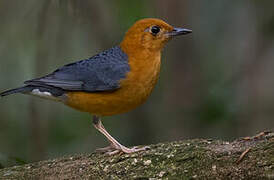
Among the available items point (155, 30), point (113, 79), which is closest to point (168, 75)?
point (155, 30)

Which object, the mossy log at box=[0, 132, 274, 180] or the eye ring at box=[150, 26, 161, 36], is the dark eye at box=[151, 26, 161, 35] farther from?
the mossy log at box=[0, 132, 274, 180]

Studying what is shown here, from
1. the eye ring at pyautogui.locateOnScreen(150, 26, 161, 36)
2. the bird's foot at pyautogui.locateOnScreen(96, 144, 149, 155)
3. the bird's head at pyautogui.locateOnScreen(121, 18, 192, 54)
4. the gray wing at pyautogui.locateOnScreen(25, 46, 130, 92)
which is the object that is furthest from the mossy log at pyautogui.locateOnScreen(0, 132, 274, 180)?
the eye ring at pyautogui.locateOnScreen(150, 26, 161, 36)

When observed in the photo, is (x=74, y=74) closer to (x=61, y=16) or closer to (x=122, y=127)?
(x=61, y=16)

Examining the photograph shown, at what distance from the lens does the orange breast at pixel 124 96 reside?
576 centimetres

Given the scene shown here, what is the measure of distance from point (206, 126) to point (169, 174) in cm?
358

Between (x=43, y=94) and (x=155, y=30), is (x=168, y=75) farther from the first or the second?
(x=43, y=94)

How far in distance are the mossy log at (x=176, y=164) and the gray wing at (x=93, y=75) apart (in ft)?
3.84

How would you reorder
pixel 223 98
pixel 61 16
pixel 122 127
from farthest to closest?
1. pixel 122 127
2. pixel 223 98
3. pixel 61 16

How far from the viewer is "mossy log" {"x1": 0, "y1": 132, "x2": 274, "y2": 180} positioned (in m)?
4.00

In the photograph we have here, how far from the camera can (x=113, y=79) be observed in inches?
234

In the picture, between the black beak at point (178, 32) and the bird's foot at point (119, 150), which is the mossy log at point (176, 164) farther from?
the black beak at point (178, 32)

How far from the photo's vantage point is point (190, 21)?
852 cm

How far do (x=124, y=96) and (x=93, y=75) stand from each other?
26.1 inches

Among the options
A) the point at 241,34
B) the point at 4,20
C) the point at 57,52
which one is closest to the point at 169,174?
the point at 57,52
